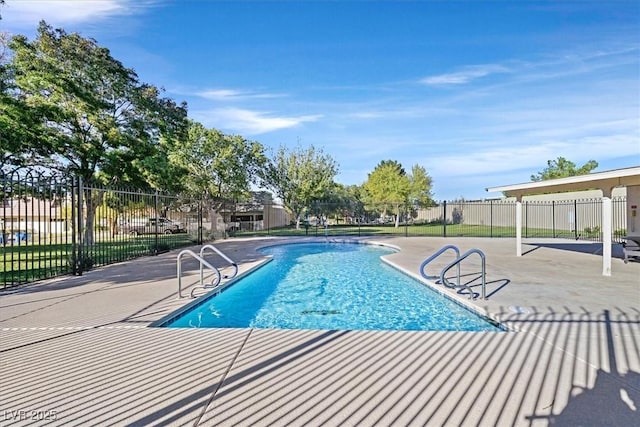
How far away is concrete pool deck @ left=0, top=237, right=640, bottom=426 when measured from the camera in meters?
2.37

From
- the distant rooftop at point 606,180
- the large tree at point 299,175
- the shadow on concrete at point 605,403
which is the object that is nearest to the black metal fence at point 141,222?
the large tree at point 299,175

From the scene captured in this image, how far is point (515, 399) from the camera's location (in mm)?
2525

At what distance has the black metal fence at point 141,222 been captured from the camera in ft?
25.2

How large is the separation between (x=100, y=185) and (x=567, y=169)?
124 feet

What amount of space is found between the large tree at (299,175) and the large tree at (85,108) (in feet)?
41.0

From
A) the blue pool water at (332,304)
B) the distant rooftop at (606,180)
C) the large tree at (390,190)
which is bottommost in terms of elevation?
the blue pool water at (332,304)

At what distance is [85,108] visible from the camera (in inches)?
517

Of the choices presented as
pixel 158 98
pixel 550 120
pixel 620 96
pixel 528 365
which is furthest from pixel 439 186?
pixel 528 365

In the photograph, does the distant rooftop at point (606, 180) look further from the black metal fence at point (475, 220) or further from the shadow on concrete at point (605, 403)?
the black metal fence at point (475, 220)

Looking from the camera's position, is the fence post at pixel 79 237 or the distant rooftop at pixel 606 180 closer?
the distant rooftop at pixel 606 180

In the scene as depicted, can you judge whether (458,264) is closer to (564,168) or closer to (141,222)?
(141,222)

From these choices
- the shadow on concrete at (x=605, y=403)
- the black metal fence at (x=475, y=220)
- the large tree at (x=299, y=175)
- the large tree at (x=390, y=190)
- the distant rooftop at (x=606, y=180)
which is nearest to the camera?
the shadow on concrete at (x=605, y=403)

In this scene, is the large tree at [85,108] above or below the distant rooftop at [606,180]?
above

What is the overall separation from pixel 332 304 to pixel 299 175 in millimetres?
22050
